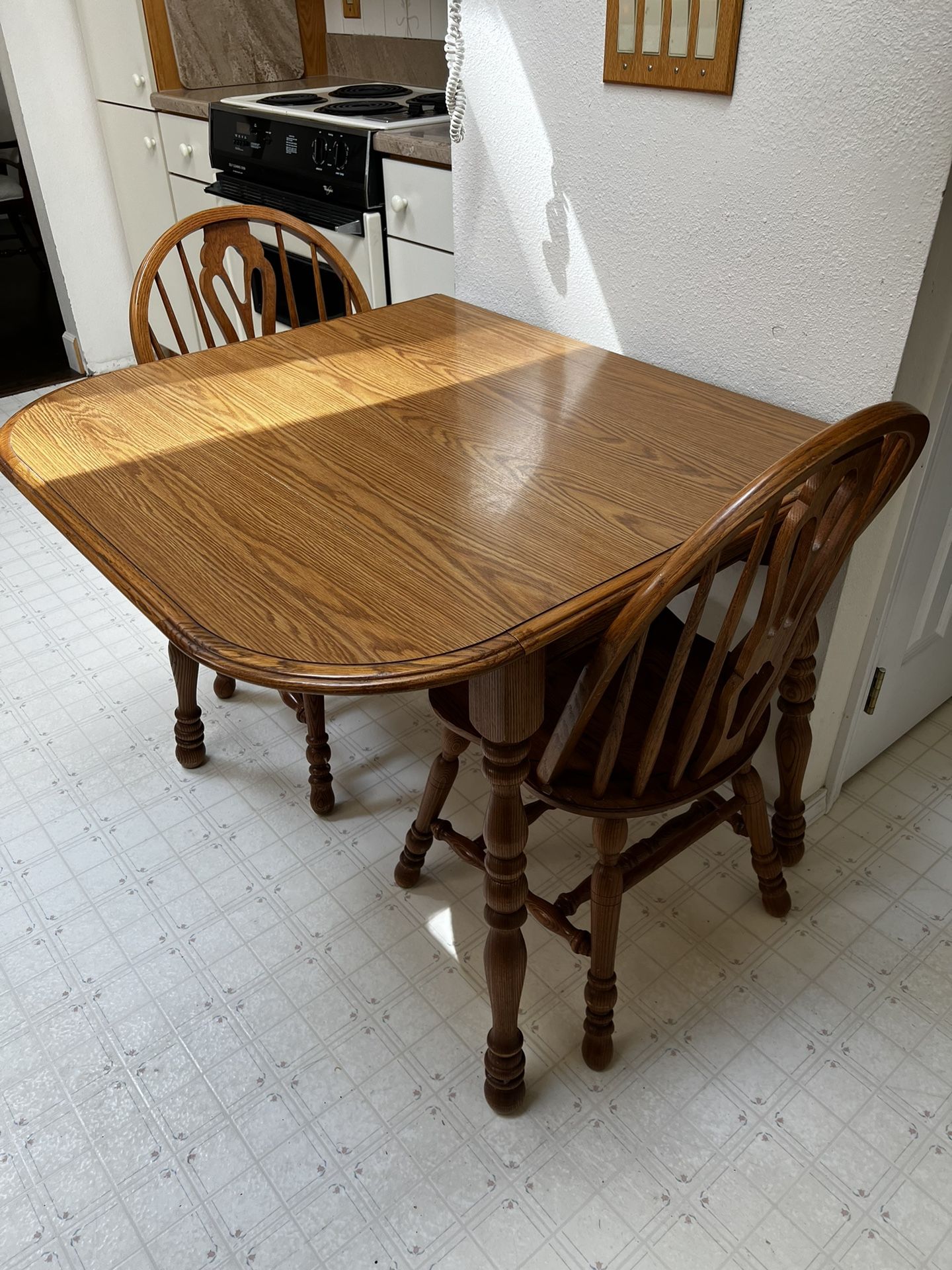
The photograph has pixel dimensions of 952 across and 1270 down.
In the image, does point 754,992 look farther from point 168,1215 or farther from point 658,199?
point 658,199

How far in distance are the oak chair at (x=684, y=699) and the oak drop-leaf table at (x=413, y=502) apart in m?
0.06

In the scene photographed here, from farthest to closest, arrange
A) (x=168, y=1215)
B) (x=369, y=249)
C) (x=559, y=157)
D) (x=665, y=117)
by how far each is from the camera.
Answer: (x=369, y=249) < (x=559, y=157) < (x=665, y=117) < (x=168, y=1215)

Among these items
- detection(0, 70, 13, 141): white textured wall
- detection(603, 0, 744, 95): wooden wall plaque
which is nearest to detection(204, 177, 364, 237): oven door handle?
detection(603, 0, 744, 95): wooden wall plaque

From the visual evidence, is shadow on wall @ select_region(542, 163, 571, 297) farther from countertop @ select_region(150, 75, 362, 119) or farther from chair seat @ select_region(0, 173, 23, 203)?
chair seat @ select_region(0, 173, 23, 203)

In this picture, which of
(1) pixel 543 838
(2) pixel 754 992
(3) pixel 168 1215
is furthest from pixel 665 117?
(3) pixel 168 1215

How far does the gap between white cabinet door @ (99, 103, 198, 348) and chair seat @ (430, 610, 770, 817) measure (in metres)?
2.44

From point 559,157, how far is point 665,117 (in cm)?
22

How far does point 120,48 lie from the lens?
2.97 m

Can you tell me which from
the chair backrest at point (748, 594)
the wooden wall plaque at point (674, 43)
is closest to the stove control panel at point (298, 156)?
the wooden wall plaque at point (674, 43)

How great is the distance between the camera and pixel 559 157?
153 centimetres

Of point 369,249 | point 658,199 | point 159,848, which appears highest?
point 658,199

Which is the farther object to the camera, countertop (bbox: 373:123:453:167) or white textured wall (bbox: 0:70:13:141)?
white textured wall (bbox: 0:70:13:141)

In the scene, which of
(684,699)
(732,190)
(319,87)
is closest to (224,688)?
(684,699)

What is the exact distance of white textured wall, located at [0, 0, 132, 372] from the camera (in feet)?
9.90
